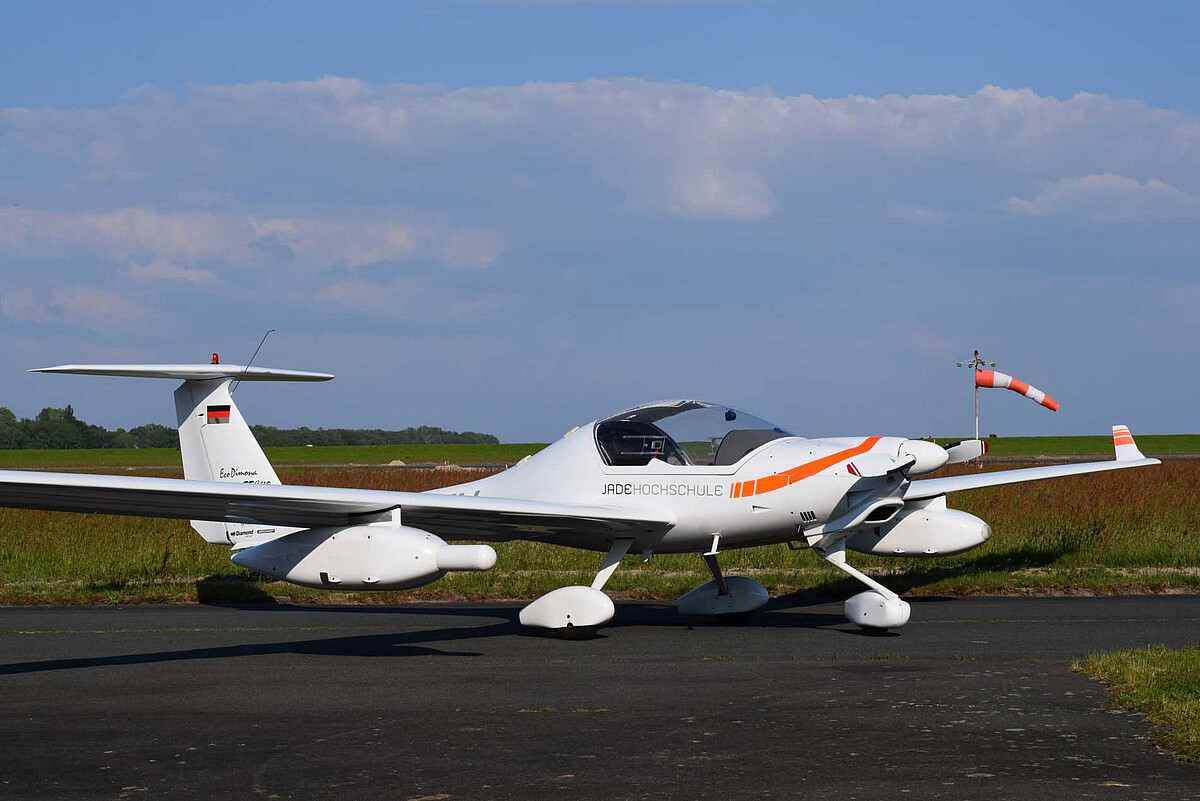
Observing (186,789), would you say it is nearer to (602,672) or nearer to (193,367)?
(602,672)

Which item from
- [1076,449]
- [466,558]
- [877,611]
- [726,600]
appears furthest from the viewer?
[1076,449]

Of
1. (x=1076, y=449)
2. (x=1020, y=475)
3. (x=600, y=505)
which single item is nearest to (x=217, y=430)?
(x=600, y=505)

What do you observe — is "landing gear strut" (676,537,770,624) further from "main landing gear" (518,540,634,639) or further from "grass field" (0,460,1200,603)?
"grass field" (0,460,1200,603)

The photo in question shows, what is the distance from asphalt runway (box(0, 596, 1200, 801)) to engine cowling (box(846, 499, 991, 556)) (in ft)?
3.26

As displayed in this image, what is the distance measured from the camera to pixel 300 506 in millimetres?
10266

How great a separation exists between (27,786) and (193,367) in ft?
26.0

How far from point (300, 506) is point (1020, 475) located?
366 inches

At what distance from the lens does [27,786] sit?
229 inches

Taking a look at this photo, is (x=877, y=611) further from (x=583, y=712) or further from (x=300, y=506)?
(x=300, y=506)

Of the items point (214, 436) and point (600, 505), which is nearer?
point (600, 505)

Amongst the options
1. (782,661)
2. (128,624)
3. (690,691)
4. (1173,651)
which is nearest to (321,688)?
(690,691)

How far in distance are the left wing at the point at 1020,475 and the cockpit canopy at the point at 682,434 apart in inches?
85.5

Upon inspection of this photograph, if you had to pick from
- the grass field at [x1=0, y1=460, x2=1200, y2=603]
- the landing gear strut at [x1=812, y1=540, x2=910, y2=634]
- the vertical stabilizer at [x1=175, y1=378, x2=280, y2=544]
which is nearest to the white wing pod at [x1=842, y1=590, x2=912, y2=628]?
the landing gear strut at [x1=812, y1=540, x2=910, y2=634]

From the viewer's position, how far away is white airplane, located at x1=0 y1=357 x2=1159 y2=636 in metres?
10.2
